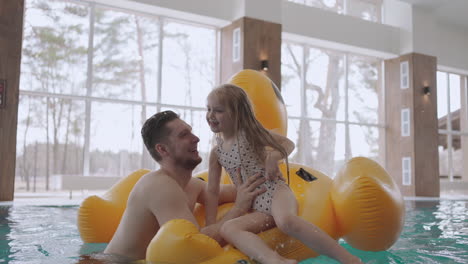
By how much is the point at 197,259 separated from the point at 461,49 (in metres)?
14.7

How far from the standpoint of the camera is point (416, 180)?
41.4 feet

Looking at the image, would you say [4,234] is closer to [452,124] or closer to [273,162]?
[273,162]

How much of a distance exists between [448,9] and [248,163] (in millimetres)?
12471

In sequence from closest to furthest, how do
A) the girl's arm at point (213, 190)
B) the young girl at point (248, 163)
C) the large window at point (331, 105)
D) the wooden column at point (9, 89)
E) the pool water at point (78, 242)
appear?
1. the young girl at point (248, 163)
2. the girl's arm at point (213, 190)
3. the pool water at point (78, 242)
4. the wooden column at point (9, 89)
5. the large window at point (331, 105)

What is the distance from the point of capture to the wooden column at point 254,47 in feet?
33.3

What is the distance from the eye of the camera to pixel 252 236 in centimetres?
228

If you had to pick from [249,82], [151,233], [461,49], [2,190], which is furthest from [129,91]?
[461,49]

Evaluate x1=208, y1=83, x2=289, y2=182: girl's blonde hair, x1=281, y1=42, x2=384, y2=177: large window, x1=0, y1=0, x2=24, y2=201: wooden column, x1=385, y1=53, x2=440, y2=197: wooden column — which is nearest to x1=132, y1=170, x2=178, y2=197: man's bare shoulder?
x1=208, y1=83, x2=289, y2=182: girl's blonde hair

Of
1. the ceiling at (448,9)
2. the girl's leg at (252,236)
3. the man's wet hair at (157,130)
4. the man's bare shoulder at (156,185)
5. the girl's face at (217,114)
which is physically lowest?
the girl's leg at (252,236)

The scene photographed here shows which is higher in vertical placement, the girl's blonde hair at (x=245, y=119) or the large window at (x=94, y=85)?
the large window at (x=94, y=85)

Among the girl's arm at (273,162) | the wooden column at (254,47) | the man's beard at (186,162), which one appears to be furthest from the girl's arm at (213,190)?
the wooden column at (254,47)

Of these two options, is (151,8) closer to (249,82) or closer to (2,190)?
(2,190)

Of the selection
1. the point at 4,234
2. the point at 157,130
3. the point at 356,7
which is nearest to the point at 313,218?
the point at 157,130

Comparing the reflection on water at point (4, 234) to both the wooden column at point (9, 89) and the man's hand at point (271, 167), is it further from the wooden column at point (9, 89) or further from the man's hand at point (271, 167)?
the wooden column at point (9, 89)
